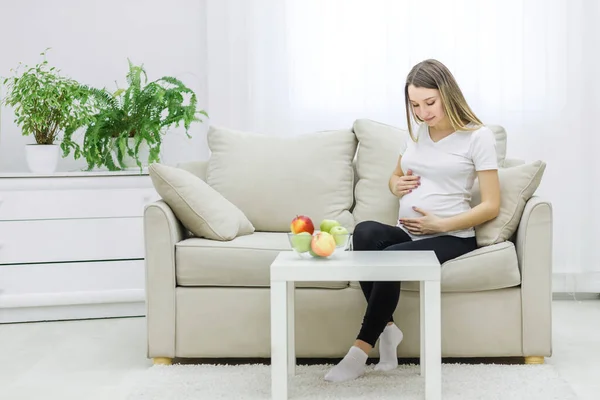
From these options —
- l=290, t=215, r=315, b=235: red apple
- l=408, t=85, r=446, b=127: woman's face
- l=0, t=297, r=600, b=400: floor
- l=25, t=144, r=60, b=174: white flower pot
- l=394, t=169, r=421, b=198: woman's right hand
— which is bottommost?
l=0, t=297, r=600, b=400: floor

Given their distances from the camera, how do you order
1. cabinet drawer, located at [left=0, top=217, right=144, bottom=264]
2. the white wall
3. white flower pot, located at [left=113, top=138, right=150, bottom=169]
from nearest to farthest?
1. cabinet drawer, located at [left=0, top=217, right=144, bottom=264]
2. white flower pot, located at [left=113, top=138, right=150, bottom=169]
3. the white wall

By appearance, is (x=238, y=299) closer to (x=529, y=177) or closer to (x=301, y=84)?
(x=529, y=177)

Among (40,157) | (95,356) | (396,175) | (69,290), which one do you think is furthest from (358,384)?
(40,157)

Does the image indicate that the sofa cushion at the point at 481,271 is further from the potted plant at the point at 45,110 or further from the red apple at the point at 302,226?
the potted plant at the point at 45,110

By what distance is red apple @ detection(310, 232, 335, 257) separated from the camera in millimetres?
2193

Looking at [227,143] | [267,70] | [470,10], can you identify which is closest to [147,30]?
[267,70]

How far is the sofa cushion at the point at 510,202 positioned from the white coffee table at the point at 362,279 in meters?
0.56

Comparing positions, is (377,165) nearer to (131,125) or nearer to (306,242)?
(306,242)

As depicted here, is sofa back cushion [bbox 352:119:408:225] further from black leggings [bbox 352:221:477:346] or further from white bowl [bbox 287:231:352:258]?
white bowl [bbox 287:231:352:258]

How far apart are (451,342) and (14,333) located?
183cm

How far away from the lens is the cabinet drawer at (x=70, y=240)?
3.52 meters

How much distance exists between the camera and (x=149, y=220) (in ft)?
8.89

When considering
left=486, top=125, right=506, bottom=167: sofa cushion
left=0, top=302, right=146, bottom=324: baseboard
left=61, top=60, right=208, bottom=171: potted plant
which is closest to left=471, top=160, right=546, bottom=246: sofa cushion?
left=486, top=125, right=506, bottom=167: sofa cushion

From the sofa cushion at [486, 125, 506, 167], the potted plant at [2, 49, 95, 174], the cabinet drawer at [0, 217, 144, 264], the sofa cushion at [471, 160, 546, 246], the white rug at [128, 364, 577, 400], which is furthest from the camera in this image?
the potted plant at [2, 49, 95, 174]
